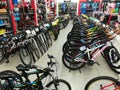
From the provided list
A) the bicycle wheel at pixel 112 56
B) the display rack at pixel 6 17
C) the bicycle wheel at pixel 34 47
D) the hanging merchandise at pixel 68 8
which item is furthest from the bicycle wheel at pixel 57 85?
the hanging merchandise at pixel 68 8

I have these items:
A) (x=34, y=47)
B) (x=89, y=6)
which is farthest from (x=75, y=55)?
(x=89, y=6)

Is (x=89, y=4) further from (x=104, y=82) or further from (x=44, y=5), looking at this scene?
(x=104, y=82)

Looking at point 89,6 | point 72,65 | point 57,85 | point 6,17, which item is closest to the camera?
point 57,85

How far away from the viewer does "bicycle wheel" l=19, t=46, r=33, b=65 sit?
10.9 feet

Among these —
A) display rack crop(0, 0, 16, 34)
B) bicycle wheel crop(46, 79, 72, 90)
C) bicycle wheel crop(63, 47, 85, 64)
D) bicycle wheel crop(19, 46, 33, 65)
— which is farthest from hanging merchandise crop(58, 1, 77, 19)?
bicycle wheel crop(46, 79, 72, 90)

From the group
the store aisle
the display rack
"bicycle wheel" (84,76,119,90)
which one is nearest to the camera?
"bicycle wheel" (84,76,119,90)

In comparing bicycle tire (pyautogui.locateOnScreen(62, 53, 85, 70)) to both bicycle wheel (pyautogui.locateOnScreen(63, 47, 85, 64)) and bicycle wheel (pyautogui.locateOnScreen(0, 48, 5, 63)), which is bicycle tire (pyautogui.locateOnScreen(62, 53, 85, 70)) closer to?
bicycle wheel (pyautogui.locateOnScreen(63, 47, 85, 64))

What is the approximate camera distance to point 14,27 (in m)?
5.40

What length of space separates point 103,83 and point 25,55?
83.7 inches

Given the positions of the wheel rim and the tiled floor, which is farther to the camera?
the tiled floor

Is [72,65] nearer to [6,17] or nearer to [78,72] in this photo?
[78,72]

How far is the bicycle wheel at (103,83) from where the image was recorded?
1.86 meters

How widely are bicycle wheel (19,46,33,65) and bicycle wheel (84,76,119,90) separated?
1807 millimetres

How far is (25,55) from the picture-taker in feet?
11.2
